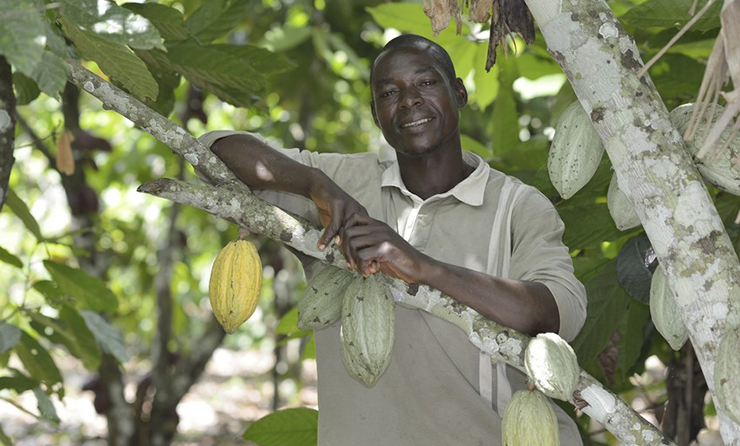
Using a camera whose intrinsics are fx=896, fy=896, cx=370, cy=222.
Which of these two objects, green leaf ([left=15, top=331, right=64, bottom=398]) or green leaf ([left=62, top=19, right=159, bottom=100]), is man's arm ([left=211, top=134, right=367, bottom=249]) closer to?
green leaf ([left=62, top=19, right=159, bottom=100])

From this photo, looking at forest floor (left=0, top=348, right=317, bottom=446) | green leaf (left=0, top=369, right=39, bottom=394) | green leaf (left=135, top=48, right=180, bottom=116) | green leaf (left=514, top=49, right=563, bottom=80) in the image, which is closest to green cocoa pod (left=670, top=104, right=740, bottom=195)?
green leaf (left=135, top=48, right=180, bottom=116)

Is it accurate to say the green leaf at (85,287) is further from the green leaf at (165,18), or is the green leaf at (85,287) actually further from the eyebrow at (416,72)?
the eyebrow at (416,72)

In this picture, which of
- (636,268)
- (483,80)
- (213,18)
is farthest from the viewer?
(483,80)

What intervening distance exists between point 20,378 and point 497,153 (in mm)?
1396

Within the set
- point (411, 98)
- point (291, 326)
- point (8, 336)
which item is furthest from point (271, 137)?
point (411, 98)

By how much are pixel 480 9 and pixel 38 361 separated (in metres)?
1.62

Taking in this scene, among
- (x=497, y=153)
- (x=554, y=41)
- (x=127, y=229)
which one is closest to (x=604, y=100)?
(x=554, y=41)

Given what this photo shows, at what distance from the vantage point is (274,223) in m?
1.31

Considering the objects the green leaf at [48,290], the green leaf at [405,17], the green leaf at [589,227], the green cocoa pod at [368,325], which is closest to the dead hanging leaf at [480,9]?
the green cocoa pod at [368,325]

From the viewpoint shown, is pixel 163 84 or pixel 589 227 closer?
pixel 589 227

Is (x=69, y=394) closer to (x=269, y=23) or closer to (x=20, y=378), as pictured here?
(x=269, y=23)

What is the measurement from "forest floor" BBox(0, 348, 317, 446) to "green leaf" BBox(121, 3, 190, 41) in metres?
3.14

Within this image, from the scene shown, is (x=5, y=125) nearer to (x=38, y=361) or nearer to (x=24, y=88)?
(x=24, y=88)

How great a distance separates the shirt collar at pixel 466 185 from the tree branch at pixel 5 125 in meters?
0.74
